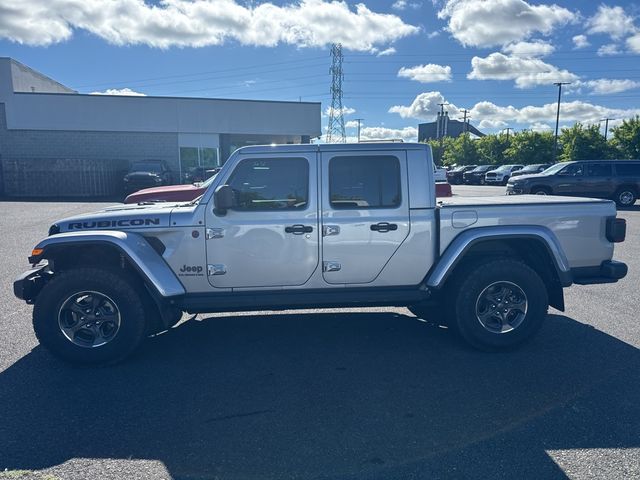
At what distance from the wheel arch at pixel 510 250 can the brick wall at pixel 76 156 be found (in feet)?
74.7

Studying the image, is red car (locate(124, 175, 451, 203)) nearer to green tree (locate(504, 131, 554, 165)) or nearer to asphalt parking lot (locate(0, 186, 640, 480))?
asphalt parking lot (locate(0, 186, 640, 480))

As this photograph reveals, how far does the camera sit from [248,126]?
32.9m

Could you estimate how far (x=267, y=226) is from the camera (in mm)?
4391

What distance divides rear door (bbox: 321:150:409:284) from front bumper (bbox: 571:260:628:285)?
1.88 meters

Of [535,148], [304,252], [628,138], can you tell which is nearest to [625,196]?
[304,252]

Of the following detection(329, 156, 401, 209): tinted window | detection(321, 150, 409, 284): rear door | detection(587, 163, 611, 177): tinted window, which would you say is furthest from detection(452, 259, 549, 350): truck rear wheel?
detection(587, 163, 611, 177): tinted window

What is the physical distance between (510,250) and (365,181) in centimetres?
169

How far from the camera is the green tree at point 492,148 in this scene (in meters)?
52.9

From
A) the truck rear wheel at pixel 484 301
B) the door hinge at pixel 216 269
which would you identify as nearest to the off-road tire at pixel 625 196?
the truck rear wheel at pixel 484 301

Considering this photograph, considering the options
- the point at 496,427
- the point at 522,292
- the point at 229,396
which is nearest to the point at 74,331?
the point at 229,396

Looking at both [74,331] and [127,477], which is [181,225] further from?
[127,477]

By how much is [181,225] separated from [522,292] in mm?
3304

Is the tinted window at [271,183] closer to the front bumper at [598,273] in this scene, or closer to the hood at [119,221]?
the hood at [119,221]

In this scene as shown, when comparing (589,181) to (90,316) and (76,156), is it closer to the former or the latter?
(90,316)
